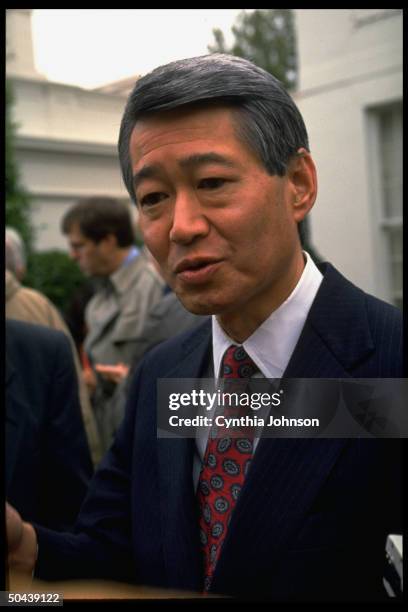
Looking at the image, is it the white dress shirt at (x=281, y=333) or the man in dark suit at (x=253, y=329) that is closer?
the man in dark suit at (x=253, y=329)

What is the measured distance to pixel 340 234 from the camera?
→ 1.29m

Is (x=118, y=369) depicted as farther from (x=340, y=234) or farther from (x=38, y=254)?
(x=38, y=254)

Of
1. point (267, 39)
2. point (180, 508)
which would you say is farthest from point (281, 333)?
point (267, 39)

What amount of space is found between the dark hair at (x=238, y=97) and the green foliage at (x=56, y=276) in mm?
5580

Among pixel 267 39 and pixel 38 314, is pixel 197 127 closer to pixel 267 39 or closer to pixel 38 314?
pixel 267 39

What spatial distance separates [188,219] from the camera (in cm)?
106

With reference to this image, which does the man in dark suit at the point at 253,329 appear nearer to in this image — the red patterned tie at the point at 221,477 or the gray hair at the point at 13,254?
the red patterned tie at the point at 221,477

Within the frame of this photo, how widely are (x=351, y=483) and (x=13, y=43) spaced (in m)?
1.14

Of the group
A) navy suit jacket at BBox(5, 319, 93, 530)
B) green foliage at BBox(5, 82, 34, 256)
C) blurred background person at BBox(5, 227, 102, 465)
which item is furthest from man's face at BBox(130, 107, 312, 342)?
green foliage at BBox(5, 82, 34, 256)

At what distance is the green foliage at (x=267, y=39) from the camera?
1.32 metres

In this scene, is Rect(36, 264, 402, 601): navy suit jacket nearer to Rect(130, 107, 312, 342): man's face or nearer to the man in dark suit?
the man in dark suit

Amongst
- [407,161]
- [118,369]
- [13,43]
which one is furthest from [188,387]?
[118,369]

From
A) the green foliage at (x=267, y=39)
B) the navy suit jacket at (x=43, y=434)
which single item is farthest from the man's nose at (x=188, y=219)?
the navy suit jacket at (x=43, y=434)

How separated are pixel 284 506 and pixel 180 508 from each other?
19 centimetres
